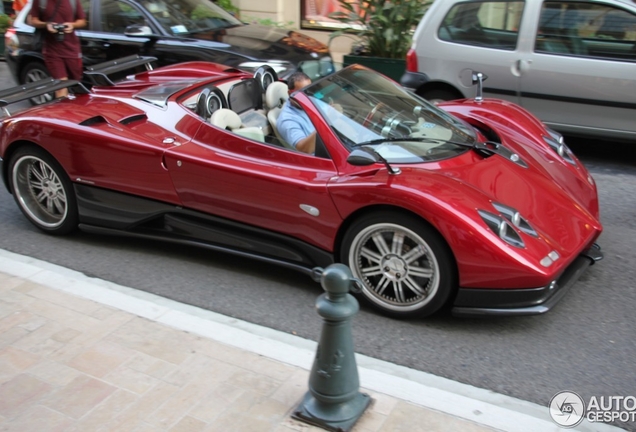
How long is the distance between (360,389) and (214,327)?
3.39ft

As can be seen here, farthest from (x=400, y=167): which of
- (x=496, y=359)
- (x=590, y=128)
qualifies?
(x=590, y=128)

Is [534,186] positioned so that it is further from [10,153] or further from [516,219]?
[10,153]

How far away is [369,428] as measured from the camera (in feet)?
10.2

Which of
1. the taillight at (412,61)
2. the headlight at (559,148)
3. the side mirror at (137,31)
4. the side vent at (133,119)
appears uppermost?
the side mirror at (137,31)

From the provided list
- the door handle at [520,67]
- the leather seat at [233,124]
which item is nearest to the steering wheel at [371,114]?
the leather seat at [233,124]

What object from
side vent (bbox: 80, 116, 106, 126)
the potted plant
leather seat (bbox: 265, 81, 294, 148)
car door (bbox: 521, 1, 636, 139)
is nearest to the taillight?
car door (bbox: 521, 1, 636, 139)

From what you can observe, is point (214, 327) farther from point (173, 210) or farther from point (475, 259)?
point (475, 259)

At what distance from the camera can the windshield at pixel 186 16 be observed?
8508 mm

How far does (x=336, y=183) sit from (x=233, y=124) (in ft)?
3.52

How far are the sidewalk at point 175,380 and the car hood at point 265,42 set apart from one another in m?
4.37

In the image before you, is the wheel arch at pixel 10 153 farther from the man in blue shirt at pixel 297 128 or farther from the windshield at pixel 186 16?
the windshield at pixel 186 16

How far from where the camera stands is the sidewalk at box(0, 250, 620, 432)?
3.19m

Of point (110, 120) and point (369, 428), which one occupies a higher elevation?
point (110, 120)

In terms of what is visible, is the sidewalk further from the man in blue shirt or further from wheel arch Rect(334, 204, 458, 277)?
the man in blue shirt
